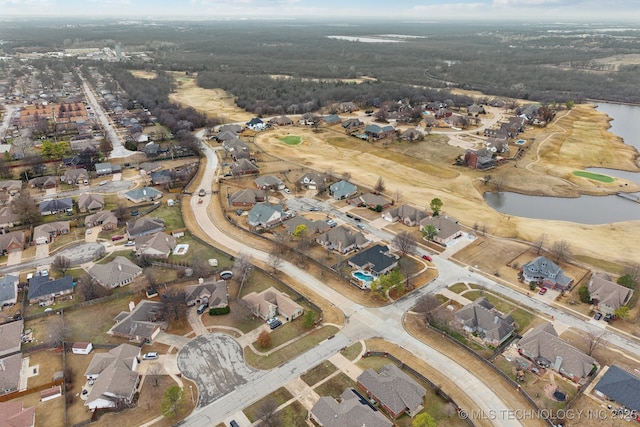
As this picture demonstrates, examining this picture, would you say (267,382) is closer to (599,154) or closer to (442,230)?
(442,230)

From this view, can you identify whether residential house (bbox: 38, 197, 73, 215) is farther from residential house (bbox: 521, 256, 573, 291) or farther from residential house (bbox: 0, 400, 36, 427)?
residential house (bbox: 521, 256, 573, 291)

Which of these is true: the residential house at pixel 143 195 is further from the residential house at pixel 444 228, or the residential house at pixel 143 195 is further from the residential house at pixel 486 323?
the residential house at pixel 486 323

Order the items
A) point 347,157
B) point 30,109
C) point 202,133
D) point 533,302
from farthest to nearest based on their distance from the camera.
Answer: point 30,109, point 202,133, point 347,157, point 533,302

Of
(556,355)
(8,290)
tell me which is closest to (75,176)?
(8,290)

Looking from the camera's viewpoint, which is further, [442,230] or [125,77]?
[125,77]

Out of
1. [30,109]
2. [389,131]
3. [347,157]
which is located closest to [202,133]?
[347,157]

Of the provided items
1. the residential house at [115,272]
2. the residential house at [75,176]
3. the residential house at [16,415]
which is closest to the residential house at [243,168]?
the residential house at [75,176]

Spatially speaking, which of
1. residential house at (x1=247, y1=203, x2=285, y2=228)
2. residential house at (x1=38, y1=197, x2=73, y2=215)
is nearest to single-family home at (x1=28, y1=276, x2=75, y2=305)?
residential house at (x1=38, y1=197, x2=73, y2=215)
